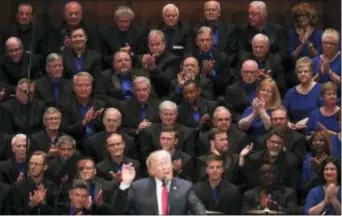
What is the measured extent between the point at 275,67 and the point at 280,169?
1.26 m

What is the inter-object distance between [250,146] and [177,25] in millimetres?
1678

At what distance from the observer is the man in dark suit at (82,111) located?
995cm

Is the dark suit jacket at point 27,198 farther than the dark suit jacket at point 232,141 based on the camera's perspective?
No

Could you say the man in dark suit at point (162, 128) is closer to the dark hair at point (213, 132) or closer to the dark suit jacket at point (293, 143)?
the dark hair at point (213, 132)

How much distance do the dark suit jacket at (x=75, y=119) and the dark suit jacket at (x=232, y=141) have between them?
77cm

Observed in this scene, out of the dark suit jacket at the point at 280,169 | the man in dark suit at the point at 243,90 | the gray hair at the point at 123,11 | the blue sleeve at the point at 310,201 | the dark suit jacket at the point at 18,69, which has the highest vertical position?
the gray hair at the point at 123,11

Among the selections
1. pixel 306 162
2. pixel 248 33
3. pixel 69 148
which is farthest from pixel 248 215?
pixel 248 33

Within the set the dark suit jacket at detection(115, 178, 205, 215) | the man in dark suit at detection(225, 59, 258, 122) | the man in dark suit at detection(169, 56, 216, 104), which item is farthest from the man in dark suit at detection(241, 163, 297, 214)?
the man in dark suit at detection(169, 56, 216, 104)

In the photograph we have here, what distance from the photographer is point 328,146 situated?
9.34 metres

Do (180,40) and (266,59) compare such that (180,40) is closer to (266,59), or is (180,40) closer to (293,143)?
(266,59)

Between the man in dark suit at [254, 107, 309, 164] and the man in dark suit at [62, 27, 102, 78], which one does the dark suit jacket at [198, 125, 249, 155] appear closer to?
the man in dark suit at [254, 107, 309, 164]

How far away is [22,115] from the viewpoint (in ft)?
33.4

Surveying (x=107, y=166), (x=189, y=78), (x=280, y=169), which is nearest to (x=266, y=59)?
(x=189, y=78)

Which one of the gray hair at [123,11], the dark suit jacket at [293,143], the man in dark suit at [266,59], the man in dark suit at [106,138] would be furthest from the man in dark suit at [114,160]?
the gray hair at [123,11]
